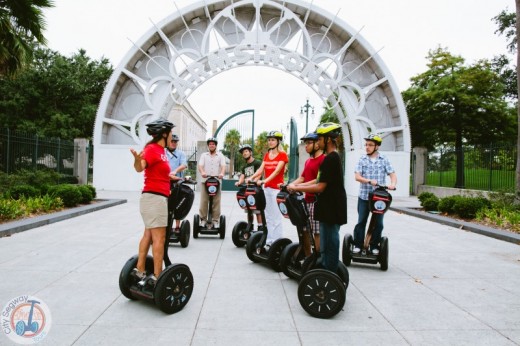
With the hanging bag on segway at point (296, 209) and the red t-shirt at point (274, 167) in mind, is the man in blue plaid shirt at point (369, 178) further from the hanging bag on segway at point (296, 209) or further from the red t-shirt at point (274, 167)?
the hanging bag on segway at point (296, 209)

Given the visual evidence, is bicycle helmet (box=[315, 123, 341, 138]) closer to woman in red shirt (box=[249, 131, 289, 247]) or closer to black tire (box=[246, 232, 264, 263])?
woman in red shirt (box=[249, 131, 289, 247])

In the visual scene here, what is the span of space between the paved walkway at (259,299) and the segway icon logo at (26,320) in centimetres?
7

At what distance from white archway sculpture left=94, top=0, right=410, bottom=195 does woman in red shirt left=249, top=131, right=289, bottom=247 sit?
15114mm

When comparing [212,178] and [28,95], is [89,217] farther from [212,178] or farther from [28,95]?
[28,95]

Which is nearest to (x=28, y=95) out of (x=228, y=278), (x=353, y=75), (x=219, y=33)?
(x=219, y=33)

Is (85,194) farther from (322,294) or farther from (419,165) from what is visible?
(419,165)

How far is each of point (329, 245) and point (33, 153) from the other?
18.0 m

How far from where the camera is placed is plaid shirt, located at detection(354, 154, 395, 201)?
19.2 ft

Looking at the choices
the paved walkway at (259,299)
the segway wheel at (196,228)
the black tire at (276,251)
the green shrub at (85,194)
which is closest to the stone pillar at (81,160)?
the green shrub at (85,194)

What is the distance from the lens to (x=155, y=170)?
3.89 metres

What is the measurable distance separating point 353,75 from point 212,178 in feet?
51.9

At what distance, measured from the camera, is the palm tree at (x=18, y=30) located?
11562 mm

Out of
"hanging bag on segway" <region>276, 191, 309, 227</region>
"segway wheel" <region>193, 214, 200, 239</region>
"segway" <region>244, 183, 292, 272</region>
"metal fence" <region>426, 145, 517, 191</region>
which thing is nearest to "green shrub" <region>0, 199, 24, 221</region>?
"segway wheel" <region>193, 214, 200, 239</region>

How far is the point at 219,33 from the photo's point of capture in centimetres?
2092
